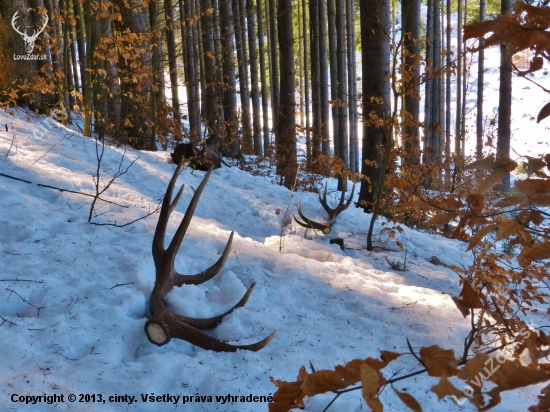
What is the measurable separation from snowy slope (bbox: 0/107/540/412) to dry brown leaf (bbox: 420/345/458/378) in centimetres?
155

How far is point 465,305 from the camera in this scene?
0.95 m

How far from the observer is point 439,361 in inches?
36.0

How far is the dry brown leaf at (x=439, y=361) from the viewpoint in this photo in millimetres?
897

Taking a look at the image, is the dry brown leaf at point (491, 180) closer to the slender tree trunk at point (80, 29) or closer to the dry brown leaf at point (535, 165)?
the dry brown leaf at point (535, 165)

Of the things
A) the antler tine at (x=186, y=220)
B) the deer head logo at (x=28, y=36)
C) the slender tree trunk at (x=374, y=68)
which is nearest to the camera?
the antler tine at (x=186, y=220)

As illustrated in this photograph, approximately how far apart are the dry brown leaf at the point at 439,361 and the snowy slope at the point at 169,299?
1548 millimetres

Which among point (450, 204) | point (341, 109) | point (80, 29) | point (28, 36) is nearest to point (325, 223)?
point (450, 204)

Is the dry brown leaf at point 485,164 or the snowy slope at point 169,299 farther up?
the dry brown leaf at point 485,164

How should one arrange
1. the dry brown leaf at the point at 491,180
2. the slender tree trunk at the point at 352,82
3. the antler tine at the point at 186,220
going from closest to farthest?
the dry brown leaf at the point at 491,180 < the antler tine at the point at 186,220 < the slender tree trunk at the point at 352,82

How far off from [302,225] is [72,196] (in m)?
2.65

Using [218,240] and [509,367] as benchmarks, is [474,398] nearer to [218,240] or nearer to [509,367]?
[509,367]

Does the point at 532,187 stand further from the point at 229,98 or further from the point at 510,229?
the point at 229,98

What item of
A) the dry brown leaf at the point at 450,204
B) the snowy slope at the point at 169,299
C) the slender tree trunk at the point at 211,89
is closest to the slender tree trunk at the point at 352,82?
the slender tree trunk at the point at 211,89

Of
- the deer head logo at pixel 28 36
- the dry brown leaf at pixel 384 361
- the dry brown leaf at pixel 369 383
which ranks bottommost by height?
the dry brown leaf at pixel 384 361
